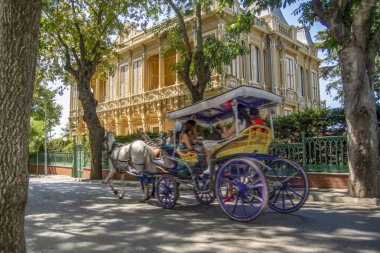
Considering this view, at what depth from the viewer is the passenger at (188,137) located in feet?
27.2

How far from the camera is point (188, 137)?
838cm

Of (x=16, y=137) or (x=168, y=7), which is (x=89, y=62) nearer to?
(x=168, y=7)

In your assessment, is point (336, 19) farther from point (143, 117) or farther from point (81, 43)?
point (143, 117)

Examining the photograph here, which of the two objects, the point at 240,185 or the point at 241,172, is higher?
the point at 241,172

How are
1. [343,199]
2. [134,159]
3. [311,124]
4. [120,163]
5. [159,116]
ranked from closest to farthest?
[343,199], [134,159], [120,163], [311,124], [159,116]

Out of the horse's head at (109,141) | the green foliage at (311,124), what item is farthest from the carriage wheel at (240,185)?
the green foliage at (311,124)

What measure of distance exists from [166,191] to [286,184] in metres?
2.80

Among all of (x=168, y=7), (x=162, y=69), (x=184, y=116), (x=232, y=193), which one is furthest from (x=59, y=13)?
(x=232, y=193)

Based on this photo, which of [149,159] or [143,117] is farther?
[143,117]

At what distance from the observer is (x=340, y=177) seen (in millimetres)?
11414

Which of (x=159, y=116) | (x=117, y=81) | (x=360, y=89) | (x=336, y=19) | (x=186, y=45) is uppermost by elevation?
(x=117, y=81)

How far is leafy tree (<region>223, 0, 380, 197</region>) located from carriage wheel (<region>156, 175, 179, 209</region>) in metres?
4.71

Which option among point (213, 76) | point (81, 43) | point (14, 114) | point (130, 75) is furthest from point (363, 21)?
point (130, 75)

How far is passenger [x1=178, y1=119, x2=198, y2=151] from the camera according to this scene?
8.29 meters
